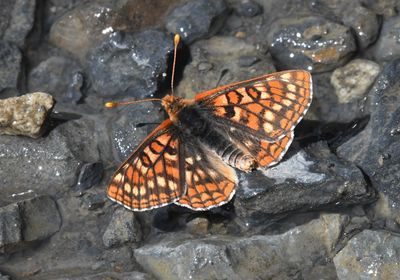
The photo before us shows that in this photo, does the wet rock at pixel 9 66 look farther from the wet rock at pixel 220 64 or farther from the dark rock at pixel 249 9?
the dark rock at pixel 249 9

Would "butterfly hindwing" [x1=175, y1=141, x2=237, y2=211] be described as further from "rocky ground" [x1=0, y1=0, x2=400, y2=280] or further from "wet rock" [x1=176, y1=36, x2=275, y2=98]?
"wet rock" [x1=176, y1=36, x2=275, y2=98]

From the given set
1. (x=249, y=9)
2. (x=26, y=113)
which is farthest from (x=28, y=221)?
(x=249, y=9)

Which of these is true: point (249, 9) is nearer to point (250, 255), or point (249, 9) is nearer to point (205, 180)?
point (205, 180)

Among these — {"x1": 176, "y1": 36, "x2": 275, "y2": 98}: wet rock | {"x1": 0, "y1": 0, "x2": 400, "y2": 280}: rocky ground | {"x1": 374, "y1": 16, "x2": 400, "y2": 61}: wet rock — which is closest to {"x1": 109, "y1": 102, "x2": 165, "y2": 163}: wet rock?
{"x1": 0, "y1": 0, "x2": 400, "y2": 280}: rocky ground

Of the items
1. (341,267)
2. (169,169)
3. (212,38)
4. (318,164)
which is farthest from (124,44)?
(341,267)

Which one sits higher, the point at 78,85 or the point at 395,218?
the point at 78,85

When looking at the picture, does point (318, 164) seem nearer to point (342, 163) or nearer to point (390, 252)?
point (342, 163)

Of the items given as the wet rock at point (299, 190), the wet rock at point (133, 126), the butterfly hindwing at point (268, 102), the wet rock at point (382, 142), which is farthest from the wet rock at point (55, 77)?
the wet rock at point (382, 142)
